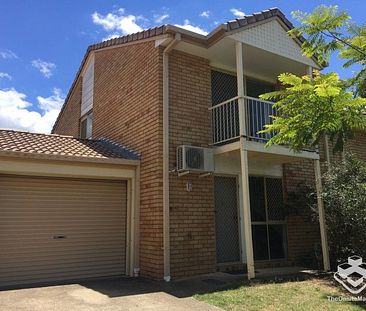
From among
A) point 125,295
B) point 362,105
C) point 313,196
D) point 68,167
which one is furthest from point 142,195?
point 362,105

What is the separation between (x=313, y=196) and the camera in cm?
1063

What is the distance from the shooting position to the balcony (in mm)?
9758

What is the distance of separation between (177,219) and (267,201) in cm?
319

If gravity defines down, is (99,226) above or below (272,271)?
above

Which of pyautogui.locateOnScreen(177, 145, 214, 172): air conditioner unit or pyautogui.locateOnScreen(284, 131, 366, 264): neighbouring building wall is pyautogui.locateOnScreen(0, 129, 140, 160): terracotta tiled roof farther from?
pyautogui.locateOnScreen(284, 131, 366, 264): neighbouring building wall

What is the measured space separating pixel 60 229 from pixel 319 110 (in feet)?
21.4

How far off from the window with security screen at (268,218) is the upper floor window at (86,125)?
6327 millimetres

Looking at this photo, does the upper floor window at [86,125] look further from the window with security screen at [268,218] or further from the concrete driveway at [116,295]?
the concrete driveway at [116,295]

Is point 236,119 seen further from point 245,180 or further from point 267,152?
point 245,180

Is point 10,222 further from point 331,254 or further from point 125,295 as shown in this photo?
point 331,254

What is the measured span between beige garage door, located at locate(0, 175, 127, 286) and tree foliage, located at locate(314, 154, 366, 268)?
5.17 metres
